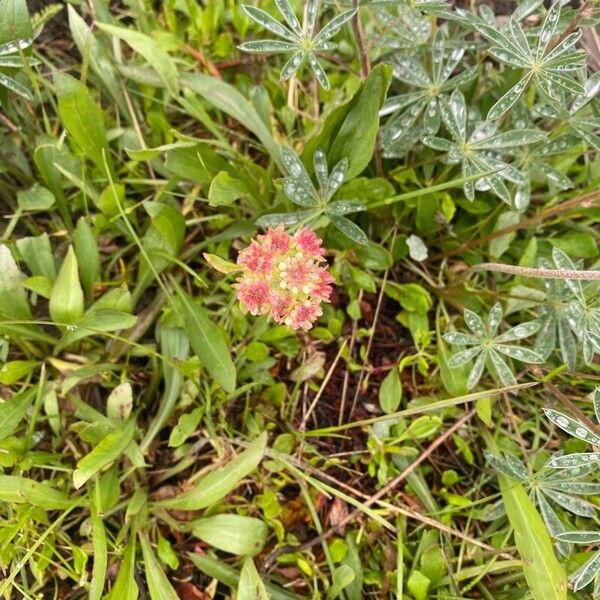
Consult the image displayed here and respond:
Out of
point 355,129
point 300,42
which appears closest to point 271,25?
point 300,42

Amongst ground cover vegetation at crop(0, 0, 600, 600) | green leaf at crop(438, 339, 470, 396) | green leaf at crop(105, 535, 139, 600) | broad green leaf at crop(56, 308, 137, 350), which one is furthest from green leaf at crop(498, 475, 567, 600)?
broad green leaf at crop(56, 308, 137, 350)

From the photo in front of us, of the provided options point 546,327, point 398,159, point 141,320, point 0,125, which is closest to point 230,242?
point 141,320

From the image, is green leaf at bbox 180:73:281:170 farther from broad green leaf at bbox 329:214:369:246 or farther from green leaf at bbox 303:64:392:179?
broad green leaf at bbox 329:214:369:246

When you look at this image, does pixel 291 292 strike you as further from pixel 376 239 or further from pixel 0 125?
pixel 0 125

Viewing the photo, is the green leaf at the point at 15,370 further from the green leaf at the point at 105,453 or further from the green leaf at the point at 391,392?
the green leaf at the point at 391,392

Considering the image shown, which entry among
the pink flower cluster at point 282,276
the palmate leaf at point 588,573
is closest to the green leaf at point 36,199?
the pink flower cluster at point 282,276

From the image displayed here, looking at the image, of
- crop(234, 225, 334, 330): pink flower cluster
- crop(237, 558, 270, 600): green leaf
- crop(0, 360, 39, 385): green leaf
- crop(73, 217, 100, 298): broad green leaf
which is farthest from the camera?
crop(73, 217, 100, 298): broad green leaf

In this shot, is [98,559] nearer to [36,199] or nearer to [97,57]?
[36,199]
